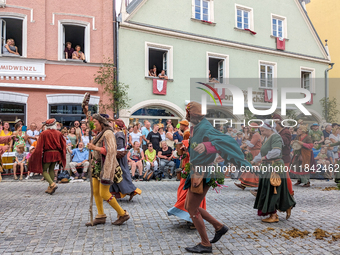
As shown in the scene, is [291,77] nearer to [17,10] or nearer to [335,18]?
[335,18]

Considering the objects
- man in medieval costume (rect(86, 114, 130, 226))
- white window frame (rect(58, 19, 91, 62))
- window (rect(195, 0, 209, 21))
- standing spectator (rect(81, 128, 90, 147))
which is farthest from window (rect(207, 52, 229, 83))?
man in medieval costume (rect(86, 114, 130, 226))

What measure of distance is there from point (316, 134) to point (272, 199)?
671cm

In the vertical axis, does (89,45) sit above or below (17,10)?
below

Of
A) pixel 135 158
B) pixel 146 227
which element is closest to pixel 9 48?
pixel 135 158

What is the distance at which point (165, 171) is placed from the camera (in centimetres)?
1195

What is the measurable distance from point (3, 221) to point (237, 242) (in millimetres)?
4053

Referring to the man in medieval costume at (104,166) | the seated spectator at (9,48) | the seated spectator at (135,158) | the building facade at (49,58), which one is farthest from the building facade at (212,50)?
the man in medieval costume at (104,166)

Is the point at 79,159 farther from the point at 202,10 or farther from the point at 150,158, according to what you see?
the point at 202,10

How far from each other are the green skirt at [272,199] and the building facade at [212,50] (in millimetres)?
8163

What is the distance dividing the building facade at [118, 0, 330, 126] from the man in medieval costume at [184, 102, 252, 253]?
393 inches

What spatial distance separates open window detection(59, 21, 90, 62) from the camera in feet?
48.9

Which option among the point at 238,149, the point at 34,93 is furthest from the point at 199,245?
the point at 34,93

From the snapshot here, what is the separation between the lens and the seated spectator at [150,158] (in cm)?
1153

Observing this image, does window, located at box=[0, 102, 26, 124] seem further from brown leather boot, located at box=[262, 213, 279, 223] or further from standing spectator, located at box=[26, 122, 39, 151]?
brown leather boot, located at box=[262, 213, 279, 223]
